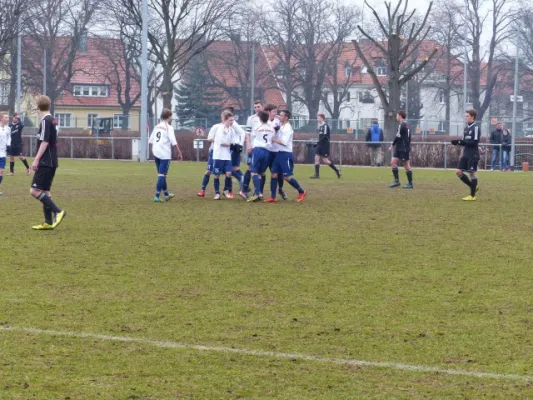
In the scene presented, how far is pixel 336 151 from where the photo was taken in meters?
46.9

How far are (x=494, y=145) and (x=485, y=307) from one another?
115ft

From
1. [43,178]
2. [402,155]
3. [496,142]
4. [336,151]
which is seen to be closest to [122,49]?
[336,151]

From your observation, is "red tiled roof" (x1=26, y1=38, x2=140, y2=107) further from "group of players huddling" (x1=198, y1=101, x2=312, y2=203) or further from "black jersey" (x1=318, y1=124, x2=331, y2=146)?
"group of players huddling" (x1=198, y1=101, x2=312, y2=203)

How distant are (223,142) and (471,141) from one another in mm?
4725

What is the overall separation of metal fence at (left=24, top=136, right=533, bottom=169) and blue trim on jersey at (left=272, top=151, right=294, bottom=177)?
70.1 ft

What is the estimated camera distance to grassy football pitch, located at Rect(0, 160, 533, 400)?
6227 millimetres

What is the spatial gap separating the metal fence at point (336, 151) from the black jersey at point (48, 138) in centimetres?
2756

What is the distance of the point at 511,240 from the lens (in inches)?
541

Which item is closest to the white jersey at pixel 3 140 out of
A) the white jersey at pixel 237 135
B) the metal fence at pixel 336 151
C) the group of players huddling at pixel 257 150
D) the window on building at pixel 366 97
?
the group of players huddling at pixel 257 150

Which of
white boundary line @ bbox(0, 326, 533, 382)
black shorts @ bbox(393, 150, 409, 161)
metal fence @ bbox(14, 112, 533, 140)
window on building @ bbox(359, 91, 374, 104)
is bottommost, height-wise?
white boundary line @ bbox(0, 326, 533, 382)

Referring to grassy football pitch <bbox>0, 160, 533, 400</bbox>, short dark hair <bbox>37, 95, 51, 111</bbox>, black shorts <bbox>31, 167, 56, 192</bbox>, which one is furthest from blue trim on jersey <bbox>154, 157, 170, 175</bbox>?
short dark hair <bbox>37, 95, 51, 111</bbox>

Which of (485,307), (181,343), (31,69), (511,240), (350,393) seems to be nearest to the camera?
(350,393)

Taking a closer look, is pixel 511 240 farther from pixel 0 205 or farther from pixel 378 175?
pixel 378 175

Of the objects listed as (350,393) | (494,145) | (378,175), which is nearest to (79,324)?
(350,393)
